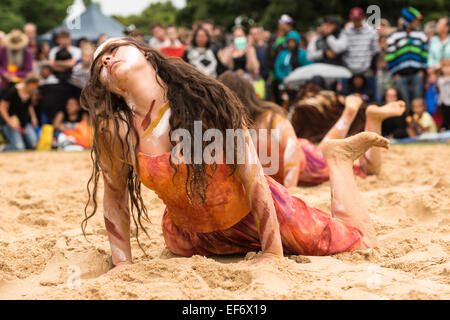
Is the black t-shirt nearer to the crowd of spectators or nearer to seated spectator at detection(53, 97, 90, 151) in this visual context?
the crowd of spectators

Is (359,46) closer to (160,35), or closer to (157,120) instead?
(160,35)

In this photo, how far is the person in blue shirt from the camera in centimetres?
914

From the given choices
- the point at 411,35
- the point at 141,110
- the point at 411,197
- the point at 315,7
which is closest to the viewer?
the point at 141,110

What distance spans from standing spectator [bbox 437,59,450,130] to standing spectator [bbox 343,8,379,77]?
40.0 inches

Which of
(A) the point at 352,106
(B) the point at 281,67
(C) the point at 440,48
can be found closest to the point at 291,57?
(B) the point at 281,67

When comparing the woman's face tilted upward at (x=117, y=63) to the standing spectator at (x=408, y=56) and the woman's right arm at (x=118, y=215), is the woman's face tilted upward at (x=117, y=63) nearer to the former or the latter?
the woman's right arm at (x=118, y=215)

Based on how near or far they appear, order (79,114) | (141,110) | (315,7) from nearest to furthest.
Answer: (141,110) → (79,114) → (315,7)

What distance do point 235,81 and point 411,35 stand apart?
5.14 metres

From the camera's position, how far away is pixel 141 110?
7.90 ft

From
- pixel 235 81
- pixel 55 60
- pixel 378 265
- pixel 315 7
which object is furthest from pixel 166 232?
pixel 315 7

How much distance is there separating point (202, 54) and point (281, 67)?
1609 mm

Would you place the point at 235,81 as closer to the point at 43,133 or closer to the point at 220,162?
the point at 220,162

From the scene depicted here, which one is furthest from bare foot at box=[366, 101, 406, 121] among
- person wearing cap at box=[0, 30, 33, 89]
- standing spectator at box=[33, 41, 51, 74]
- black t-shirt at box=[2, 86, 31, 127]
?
standing spectator at box=[33, 41, 51, 74]

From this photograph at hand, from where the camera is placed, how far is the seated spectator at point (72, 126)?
28.4 feet
